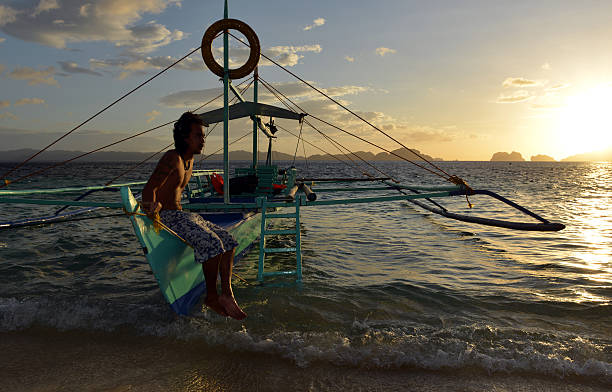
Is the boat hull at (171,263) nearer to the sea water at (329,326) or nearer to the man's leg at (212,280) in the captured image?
the sea water at (329,326)

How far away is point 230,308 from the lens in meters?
4.56

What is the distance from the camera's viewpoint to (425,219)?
16.2m

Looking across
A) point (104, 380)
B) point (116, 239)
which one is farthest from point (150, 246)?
point (116, 239)

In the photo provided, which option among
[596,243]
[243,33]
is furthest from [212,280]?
[596,243]

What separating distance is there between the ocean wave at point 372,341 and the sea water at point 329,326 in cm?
2

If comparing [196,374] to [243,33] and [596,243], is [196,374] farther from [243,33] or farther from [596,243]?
[596,243]

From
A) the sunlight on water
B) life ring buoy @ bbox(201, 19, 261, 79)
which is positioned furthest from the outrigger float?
the sunlight on water

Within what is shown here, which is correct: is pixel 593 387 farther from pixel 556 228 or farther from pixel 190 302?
pixel 190 302

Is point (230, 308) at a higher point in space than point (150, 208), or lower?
lower

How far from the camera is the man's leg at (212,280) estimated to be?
4.48 meters

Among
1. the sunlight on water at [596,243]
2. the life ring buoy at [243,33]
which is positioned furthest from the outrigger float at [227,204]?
the sunlight on water at [596,243]

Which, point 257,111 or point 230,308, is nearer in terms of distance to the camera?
point 230,308

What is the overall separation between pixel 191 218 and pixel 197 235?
32 cm

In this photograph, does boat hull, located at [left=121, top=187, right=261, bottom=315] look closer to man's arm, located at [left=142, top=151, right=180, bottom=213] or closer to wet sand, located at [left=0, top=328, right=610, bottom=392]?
man's arm, located at [left=142, top=151, right=180, bottom=213]
